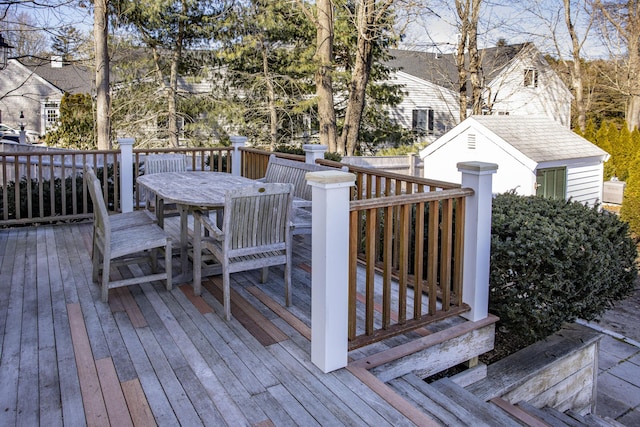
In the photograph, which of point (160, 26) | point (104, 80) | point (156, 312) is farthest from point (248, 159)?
point (160, 26)

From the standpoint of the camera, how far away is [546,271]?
136 inches

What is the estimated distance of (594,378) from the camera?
3986mm

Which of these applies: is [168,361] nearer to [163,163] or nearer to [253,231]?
[253,231]

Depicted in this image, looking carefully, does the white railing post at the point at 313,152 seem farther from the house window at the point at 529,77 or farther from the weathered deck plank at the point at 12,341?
the house window at the point at 529,77

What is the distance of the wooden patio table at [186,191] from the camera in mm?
3689

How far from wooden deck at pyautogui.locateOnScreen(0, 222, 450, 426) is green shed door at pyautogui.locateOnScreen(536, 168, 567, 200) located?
774cm

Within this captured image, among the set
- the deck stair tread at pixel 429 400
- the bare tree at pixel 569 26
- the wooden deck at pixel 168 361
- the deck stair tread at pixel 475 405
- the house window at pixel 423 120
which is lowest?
the deck stair tread at pixel 475 405

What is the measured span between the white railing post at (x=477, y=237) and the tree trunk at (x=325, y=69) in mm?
8459

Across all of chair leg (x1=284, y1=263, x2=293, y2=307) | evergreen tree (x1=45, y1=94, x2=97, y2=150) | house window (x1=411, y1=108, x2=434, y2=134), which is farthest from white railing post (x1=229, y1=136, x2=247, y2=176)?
house window (x1=411, y1=108, x2=434, y2=134)

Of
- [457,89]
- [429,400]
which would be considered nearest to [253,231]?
[429,400]

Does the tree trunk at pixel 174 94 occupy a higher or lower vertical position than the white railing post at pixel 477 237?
higher

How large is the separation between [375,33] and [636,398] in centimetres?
964

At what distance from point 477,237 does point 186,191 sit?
7.14ft

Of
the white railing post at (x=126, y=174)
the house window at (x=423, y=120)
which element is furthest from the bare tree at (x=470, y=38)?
the white railing post at (x=126, y=174)
